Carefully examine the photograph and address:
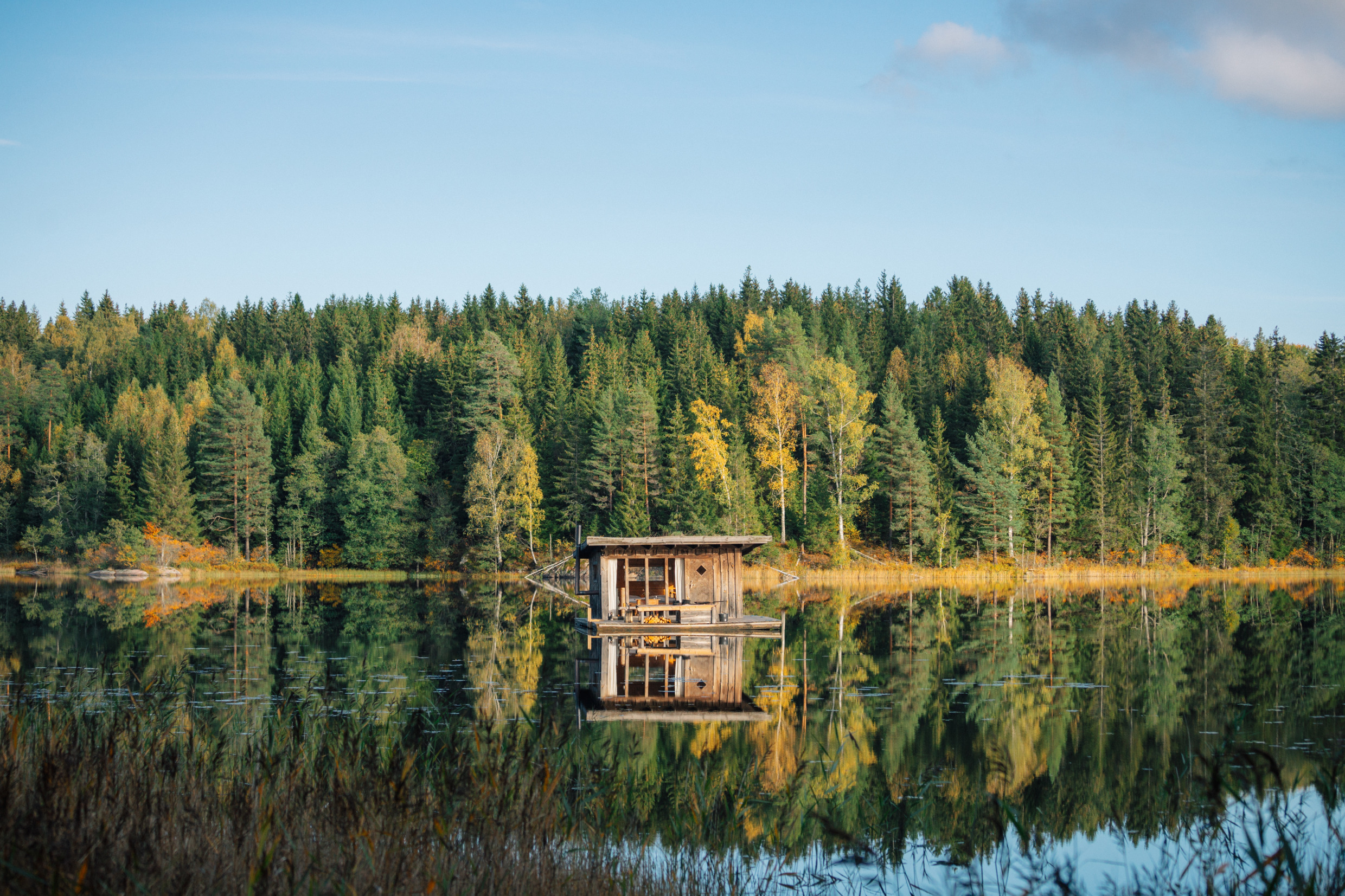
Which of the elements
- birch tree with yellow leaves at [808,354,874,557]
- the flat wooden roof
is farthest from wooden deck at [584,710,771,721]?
birch tree with yellow leaves at [808,354,874,557]

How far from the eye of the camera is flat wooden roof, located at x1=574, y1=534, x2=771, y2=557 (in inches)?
1194

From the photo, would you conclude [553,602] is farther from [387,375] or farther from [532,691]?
[387,375]

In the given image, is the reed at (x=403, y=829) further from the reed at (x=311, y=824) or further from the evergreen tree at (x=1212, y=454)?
the evergreen tree at (x=1212, y=454)

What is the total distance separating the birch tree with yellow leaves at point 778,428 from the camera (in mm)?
60969

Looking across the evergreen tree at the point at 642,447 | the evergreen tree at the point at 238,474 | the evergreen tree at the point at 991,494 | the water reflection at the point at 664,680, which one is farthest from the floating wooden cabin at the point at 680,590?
the evergreen tree at the point at 238,474

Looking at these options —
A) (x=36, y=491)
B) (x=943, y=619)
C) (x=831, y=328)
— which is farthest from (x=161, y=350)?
(x=943, y=619)

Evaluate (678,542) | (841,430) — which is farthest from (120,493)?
(678,542)

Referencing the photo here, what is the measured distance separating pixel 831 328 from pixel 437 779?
3376 inches

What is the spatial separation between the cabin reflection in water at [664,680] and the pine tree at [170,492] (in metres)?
49.2

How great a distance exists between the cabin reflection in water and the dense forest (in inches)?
1097

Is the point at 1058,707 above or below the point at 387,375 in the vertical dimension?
below

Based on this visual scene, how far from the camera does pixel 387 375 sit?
86375 millimetres

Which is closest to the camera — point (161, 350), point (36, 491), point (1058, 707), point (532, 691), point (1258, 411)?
point (1058, 707)

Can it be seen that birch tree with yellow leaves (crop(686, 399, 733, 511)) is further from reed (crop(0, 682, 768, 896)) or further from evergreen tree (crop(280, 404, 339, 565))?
reed (crop(0, 682, 768, 896))
